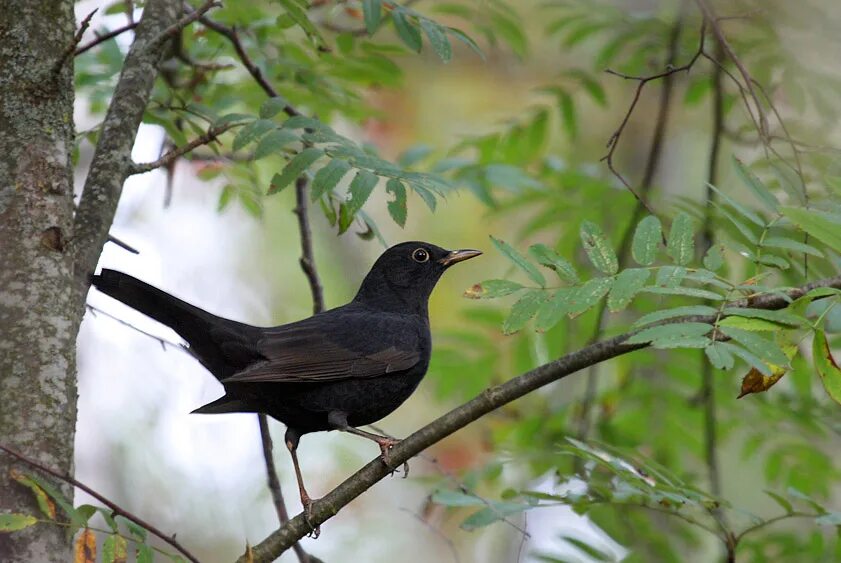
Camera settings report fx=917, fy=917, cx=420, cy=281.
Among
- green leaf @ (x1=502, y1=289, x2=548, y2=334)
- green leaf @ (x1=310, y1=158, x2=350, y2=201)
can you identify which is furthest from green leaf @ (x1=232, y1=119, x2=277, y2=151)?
green leaf @ (x1=502, y1=289, x2=548, y2=334)

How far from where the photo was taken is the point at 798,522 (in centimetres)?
1014

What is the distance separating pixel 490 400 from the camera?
8.70ft

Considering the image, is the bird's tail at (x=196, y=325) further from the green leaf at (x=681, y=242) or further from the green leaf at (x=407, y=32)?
the green leaf at (x=681, y=242)

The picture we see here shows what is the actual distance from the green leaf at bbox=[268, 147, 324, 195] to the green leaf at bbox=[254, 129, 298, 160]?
0.24ft

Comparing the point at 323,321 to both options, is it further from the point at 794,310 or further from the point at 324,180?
the point at 794,310

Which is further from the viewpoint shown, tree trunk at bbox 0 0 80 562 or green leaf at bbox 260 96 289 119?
green leaf at bbox 260 96 289 119

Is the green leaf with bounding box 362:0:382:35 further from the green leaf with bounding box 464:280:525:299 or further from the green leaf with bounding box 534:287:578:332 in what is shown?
the green leaf with bounding box 534:287:578:332

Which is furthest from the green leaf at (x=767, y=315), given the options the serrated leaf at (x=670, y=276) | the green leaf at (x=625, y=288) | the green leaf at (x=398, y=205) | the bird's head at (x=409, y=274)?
the bird's head at (x=409, y=274)

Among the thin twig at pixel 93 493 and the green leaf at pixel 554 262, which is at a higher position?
the green leaf at pixel 554 262

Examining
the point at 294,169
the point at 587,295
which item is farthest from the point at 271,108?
the point at 587,295

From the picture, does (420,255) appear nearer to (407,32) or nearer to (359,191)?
(407,32)

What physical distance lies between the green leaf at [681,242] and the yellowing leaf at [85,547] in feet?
6.32

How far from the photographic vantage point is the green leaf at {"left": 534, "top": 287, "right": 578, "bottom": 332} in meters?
2.72

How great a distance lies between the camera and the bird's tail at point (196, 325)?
A: 3609 mm
